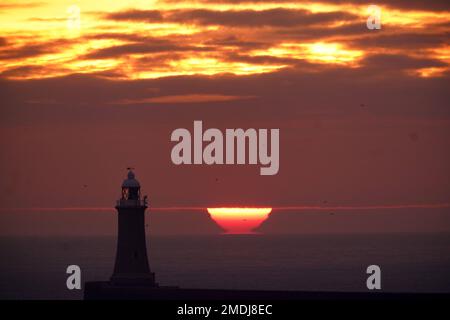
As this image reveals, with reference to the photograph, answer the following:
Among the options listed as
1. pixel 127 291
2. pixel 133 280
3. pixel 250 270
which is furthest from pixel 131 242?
pixel 250 270

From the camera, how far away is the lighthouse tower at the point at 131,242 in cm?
5400

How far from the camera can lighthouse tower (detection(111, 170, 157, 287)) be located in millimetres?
54000

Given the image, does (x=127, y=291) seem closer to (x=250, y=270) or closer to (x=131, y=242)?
(x=131, y=242)

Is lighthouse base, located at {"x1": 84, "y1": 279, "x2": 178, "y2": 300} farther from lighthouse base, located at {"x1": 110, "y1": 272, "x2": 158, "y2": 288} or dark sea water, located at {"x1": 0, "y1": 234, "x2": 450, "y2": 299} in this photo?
dark sea water, located at {"x1": 0, "y1": 234, "x2": 450, "y2": 299}

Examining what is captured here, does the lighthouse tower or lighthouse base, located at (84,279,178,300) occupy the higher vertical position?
the lighthouse tower

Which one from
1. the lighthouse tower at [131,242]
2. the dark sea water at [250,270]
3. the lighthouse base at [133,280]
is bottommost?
the lighthouse base at [133,280]

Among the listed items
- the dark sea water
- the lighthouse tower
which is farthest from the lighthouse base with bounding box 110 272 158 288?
the dark sea water

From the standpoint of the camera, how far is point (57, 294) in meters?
106

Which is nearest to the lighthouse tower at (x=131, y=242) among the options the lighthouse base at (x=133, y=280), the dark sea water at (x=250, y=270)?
the lighthouse base at (x=133, y=280)

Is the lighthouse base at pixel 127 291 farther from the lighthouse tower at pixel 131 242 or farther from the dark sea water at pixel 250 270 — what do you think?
the dark sea water at pixel 250 270
